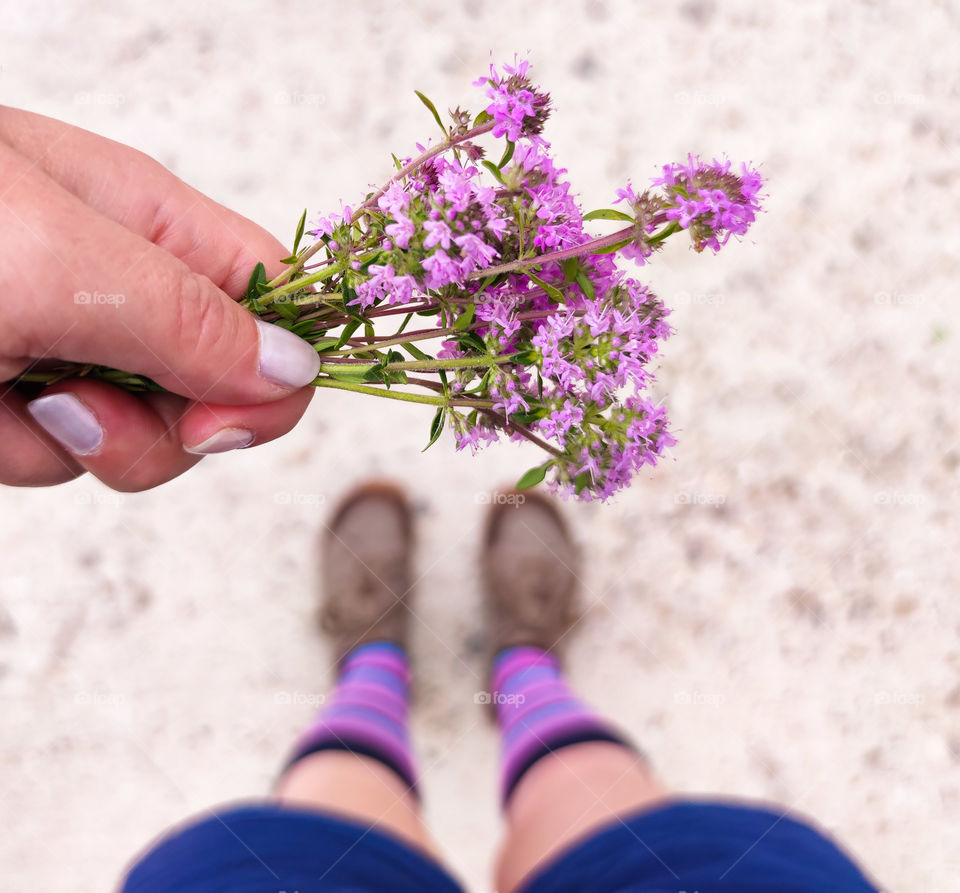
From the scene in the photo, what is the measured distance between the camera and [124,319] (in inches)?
31.0

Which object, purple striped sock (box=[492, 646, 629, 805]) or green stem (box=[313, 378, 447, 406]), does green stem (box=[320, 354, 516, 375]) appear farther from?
purple striped sock (box=[492, 646, 629, 805])

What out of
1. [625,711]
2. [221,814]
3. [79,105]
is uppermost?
[79,105]

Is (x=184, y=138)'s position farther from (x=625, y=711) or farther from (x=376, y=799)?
(x=625, y=711)

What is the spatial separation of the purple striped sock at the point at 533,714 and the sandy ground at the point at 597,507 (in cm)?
13

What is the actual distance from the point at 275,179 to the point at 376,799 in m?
1.42

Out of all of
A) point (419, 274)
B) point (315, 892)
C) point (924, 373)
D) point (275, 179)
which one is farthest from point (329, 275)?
point (924, 373)

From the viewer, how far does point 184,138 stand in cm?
181

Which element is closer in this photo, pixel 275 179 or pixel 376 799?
pixel 376 799

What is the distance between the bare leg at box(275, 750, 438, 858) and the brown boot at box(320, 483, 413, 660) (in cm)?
39

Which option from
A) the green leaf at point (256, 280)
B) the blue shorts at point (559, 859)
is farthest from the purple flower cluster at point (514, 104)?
the blue shorts at point (559, 859)

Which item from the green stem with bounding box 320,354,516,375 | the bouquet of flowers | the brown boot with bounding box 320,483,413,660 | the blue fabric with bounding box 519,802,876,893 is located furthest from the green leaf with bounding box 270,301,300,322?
the brown boot with bounding box 320,483,413,660

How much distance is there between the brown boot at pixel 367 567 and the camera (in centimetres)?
177

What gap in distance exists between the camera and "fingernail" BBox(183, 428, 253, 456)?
0.98 m

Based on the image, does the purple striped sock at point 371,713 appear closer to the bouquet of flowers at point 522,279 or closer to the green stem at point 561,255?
the bouquet of flowers at point 522,279
